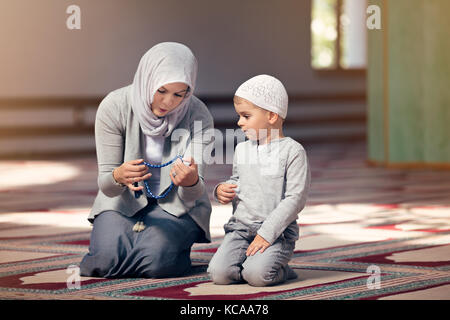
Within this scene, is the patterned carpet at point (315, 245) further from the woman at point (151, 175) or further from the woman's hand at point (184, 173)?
the woman's hand at point (184, 173)

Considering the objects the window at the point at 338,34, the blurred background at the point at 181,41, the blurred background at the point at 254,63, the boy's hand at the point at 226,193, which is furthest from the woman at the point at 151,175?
the window at the point at 338,34

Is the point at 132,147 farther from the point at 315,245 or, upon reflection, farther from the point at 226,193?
the point at 315,245

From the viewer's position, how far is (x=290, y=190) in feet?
8.64

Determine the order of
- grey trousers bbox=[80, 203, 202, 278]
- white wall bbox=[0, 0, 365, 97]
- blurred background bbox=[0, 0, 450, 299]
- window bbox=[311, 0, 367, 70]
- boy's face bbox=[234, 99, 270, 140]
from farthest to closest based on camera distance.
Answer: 1. window bbox=[311, 0, 367, 70]
2. white wall bbox=[0, 0, 365, 97]
3. blurred background bbox=[0, 0, 450, 299]
4. grey trousers bbox=[80, 203, 202, 278]
5. boy's face bbox=[234, 99, 270, 140]

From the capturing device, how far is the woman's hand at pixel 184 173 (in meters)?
2.64

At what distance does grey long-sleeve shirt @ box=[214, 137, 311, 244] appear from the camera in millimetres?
2600

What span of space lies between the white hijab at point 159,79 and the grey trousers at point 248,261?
422 mm

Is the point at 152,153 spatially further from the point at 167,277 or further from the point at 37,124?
the point at 37,124

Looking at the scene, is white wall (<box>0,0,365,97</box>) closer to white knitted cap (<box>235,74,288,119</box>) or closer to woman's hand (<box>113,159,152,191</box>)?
woman's hand (<box>113,159,152,191</box>)

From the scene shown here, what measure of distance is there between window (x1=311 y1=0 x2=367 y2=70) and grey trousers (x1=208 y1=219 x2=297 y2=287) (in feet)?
29.3

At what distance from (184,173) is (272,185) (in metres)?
0.29

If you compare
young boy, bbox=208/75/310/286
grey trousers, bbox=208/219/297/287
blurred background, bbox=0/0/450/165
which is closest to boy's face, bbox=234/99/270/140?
young boy, bbox=208/75/310/286

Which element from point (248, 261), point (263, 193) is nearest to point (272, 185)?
point (263, 193)
